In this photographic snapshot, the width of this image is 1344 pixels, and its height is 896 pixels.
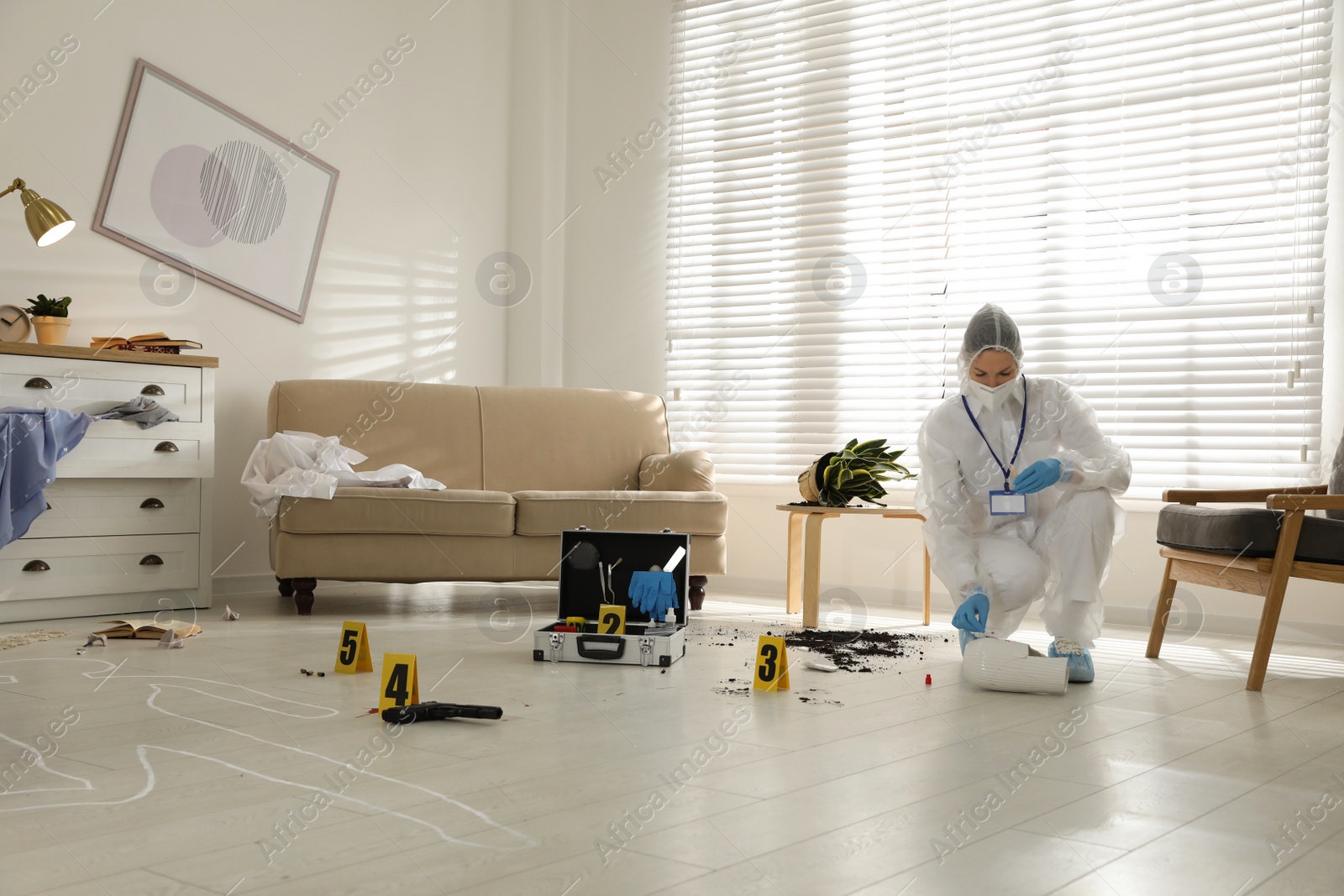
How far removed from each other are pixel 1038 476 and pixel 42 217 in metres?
3.43

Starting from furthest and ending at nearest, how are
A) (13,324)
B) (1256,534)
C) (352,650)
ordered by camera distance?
1. (13,324)
2. (1256,534)
3. (352,650)

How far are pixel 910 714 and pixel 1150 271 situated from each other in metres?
2.80

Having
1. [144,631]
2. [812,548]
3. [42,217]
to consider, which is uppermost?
[42,217]

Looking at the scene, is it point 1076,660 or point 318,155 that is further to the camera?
point 318,155

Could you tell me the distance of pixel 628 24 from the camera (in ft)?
19.1

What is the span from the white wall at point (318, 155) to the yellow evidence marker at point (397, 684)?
2640mm

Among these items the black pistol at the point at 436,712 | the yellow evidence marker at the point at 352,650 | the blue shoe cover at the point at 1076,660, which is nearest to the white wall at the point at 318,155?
the yellow evidence marker at the point at 352,650

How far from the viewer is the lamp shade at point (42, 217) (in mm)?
3641

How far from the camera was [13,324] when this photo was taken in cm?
381

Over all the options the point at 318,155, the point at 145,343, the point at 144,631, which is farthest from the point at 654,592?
the point at 318,155

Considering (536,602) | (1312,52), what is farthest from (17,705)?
(1312,52)

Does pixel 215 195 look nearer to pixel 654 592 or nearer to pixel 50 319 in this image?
pixel 50 319

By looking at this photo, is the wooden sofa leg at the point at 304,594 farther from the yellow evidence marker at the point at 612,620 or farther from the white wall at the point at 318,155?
the yellow evidence marker at the point at 612,620

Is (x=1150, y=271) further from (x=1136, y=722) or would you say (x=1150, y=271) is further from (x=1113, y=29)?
(x=1136, y=722)
